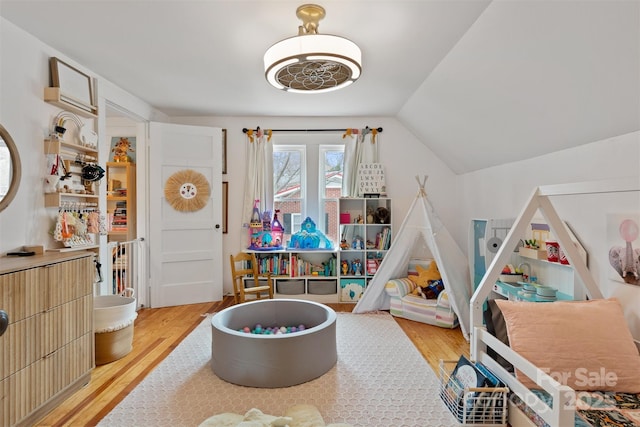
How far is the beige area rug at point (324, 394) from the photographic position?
1.87 metres

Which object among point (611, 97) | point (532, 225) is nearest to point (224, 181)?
point (532, 225)

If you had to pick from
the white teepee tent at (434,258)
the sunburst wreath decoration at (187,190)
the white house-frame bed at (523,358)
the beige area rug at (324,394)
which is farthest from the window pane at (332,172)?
the white house-frame bed at (523,358)

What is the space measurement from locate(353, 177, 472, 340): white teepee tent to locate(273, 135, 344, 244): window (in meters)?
0.98

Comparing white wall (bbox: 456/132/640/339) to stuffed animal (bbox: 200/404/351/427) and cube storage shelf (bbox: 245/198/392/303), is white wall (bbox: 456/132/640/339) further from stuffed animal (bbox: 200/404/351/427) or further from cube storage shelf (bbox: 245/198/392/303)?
stuffed animal (bbox: 200/404/351/427)

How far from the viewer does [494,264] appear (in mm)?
1891

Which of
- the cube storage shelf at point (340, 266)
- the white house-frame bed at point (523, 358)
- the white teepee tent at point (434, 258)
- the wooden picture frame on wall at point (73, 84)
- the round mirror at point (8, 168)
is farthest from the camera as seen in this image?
the cube storage shelf at point (340, 266)

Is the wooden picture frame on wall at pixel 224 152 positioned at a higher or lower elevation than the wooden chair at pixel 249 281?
higher

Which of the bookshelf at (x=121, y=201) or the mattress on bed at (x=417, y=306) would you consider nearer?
the mattress on bed at (x=417, y=306)

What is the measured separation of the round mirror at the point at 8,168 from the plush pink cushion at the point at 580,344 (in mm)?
3231

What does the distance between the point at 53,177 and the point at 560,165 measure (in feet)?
12.9

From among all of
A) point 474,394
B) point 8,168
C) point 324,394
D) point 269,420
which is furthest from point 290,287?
point 8,168

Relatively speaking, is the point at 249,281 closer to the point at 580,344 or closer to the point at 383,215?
the point at 383,215

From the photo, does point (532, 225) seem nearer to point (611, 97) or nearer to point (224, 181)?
point (611, 97)

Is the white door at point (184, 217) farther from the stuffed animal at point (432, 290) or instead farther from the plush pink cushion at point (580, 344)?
the plush pink cushion at point (580, 344)
